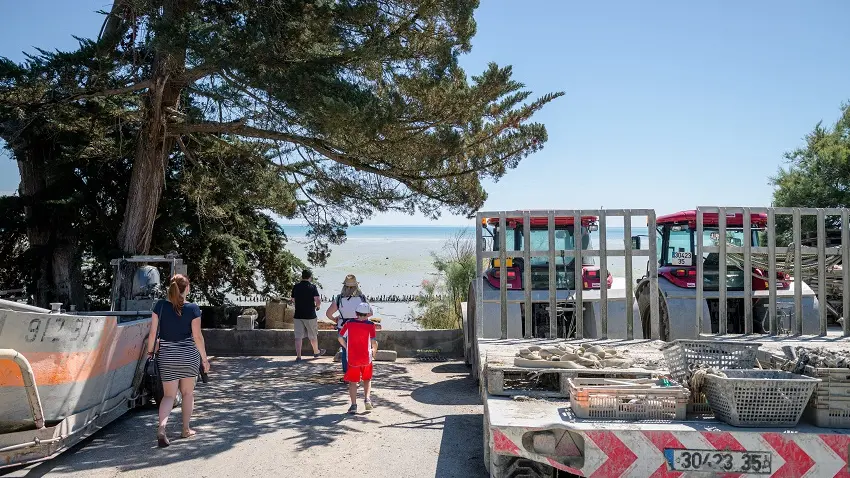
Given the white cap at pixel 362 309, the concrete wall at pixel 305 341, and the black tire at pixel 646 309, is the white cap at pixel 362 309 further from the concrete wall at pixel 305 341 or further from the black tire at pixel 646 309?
the concrete wall at pixel 305 341

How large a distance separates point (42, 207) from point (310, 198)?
16.3 ft

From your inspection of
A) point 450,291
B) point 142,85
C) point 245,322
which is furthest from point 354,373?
point 450,291

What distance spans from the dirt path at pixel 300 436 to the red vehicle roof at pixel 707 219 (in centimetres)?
437

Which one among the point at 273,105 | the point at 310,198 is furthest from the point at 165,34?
the point at 310,198

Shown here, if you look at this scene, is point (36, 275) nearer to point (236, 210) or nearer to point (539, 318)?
point (236, 210)

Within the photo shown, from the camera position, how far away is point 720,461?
167 inches

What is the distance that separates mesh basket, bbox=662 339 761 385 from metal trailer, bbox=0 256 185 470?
4.97 meters

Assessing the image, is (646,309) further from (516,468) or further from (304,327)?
(516,468)

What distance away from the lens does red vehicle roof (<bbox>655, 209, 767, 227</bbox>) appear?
442 inches

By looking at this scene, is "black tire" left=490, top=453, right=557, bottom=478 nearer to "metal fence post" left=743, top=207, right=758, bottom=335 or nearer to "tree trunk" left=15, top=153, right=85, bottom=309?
"metal fence post" left=743, top=207, right=758, bottom=335

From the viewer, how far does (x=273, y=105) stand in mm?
10250

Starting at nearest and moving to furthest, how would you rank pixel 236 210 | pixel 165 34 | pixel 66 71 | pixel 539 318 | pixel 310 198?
1. pixel 165 34
2. pixel 66 71
3. pixel 539 318
4. pixel 310 198
5. pixel 236 210

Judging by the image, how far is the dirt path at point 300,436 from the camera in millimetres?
6551

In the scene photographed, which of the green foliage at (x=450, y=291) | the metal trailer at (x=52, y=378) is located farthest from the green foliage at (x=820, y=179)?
the metal trailer at (x=52, y=378)
